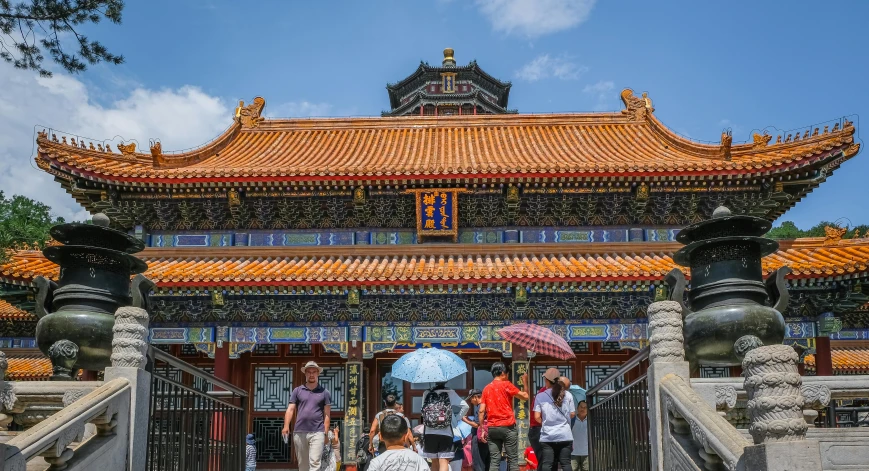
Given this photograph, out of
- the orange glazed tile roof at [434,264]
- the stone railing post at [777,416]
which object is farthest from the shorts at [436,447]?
the orange glazed tile roof at [434,264]

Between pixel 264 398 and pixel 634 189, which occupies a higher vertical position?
pixel 634 189

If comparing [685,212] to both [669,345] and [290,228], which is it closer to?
[290,228]

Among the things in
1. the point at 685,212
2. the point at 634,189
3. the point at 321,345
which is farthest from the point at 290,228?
the point at 685,212

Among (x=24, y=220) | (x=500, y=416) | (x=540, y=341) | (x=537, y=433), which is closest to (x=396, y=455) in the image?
(x=500, y=416)

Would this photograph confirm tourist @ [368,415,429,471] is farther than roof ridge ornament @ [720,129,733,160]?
No

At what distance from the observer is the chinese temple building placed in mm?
13023

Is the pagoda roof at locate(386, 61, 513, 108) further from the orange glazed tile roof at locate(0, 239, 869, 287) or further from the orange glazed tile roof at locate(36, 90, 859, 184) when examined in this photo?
the orange glazed tile roof at locate(0, 239, 869, 287)

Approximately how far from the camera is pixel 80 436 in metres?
5.04

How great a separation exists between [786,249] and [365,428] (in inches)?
342

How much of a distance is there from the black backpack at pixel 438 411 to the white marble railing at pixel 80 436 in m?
3.26

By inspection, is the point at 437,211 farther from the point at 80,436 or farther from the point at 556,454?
the point at 80,436

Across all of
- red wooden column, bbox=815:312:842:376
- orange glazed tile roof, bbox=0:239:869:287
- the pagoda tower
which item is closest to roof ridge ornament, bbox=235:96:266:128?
orange glazed tile roof, bbox=0:239:869:287

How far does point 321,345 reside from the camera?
14.7m

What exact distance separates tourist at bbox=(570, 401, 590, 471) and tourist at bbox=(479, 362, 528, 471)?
0.67m
